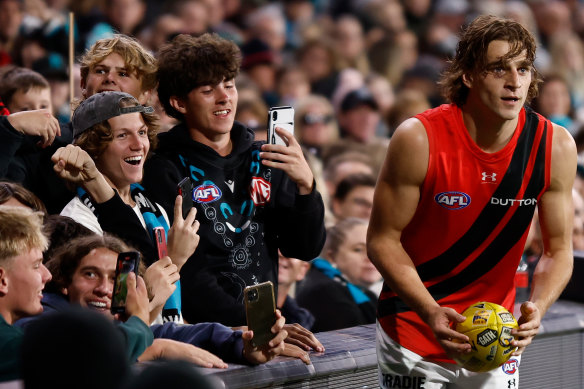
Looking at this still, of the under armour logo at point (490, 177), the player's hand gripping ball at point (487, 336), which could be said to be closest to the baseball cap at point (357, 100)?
the under armour logo at point (490, 177)

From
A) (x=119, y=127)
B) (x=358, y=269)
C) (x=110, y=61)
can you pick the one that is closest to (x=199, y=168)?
(x=119, y=127)

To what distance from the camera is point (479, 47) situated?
366cm

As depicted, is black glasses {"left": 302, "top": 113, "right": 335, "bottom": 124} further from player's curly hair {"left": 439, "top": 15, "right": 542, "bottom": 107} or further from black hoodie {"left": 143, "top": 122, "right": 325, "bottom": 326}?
player's curly hair {"left": 439, "top": 15, "right": 542, "bottom": 107}

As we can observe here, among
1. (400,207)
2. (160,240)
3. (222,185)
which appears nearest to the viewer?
(400,207)

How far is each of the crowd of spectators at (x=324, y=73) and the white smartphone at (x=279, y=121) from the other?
0.56 metres

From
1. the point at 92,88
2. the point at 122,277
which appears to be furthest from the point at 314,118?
the point at 122,277

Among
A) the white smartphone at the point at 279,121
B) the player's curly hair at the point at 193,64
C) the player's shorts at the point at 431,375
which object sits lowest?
the player's shorts at the point at 431,375

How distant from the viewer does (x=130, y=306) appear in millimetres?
3469

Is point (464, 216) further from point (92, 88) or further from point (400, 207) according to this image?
point (92, 88)

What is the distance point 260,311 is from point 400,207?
0.70 meters

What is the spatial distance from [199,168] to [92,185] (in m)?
0.55

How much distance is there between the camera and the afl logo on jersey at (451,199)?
3.64 metres

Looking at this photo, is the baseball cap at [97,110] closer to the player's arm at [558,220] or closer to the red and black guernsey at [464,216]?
the red and black guernsey at [464,216]

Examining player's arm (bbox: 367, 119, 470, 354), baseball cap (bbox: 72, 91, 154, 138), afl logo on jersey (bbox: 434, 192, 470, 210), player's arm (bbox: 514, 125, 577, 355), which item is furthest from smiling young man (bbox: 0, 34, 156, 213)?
player's arm (bbox: 514, 125, 577, 355)
